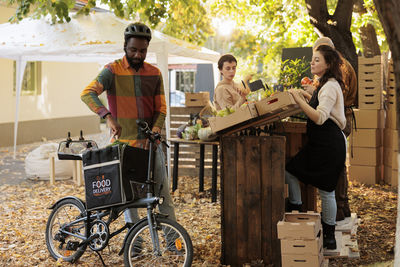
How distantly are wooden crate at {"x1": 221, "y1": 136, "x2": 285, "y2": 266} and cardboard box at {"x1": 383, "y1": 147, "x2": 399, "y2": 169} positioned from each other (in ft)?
17.0

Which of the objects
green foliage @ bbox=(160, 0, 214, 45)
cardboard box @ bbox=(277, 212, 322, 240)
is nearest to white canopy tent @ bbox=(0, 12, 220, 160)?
green foliage @ bbox=(160, 0, 214, 45)

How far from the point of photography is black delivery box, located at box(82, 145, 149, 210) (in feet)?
15.9

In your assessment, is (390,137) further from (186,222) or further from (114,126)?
(114,126)

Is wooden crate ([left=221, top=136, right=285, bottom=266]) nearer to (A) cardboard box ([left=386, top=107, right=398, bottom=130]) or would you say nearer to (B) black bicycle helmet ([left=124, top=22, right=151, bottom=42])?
(B) black bicycle helmet ([left=124, top=22, right=151, bottom=42])

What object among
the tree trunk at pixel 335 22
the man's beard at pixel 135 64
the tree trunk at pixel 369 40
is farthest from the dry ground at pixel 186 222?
the tree trunk at pixel 369 40

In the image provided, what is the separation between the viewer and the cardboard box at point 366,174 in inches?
396

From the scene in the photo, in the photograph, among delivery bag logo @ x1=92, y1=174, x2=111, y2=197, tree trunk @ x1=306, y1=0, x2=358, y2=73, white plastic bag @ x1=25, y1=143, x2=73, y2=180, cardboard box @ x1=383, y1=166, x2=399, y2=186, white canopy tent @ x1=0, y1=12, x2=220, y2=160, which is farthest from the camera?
white plastic bag @ x1=25, y1=143, x2=73, y2=180

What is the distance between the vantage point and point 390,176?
996cm

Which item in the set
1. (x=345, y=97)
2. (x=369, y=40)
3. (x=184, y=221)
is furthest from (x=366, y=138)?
(x=345, y=97)

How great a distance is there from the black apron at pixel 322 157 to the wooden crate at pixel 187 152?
5221 mm

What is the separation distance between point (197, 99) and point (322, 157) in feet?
17.0

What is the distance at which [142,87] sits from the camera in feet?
17.8

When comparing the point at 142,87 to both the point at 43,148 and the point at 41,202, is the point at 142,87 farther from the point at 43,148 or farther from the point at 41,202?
the point at 43,148

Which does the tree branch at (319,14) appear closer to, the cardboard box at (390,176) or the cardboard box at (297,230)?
the cardboard box at (390,176)
